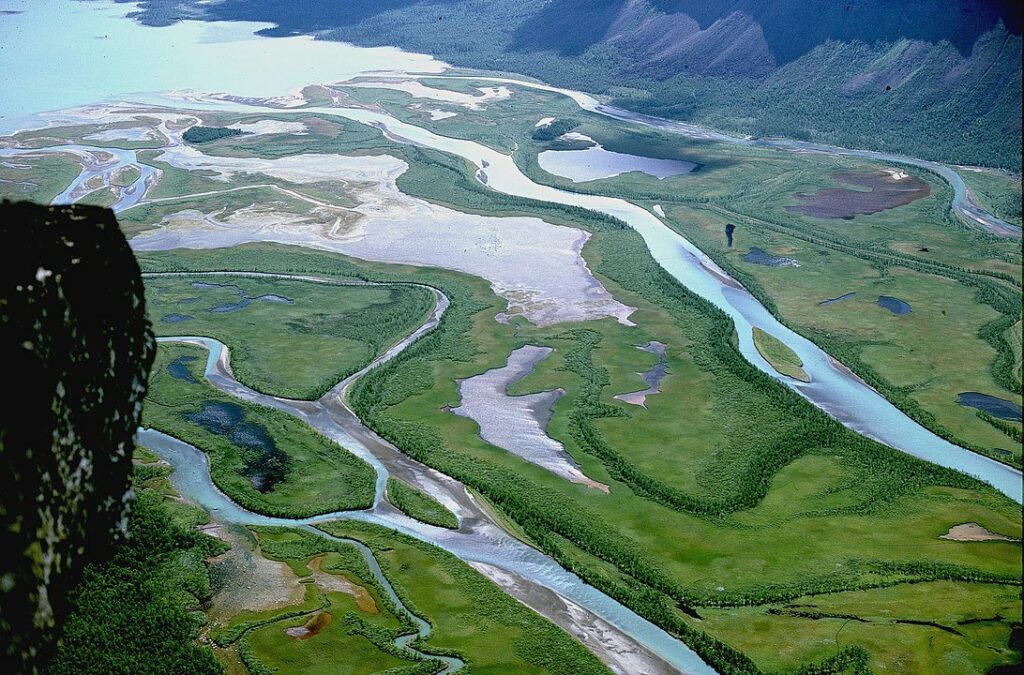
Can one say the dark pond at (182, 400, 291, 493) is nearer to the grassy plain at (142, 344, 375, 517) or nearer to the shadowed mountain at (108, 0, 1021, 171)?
the grassy plain at (142, 344, 375, 517)

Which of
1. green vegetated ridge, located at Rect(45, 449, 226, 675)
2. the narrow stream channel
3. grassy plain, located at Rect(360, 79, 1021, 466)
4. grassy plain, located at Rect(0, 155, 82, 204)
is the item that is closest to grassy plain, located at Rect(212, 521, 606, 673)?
the narrow stream channel

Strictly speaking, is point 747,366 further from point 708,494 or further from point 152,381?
point 152,381

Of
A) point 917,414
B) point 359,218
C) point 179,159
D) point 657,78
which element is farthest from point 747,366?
point 657,78

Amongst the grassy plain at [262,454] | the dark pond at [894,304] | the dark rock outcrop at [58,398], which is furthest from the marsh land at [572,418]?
the dark rock outcrop at [58,398]

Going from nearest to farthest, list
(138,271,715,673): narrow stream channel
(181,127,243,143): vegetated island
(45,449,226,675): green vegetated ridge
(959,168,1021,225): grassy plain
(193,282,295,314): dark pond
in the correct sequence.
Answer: (45,449,226,675): green vegetated ridge → (138,271,715,673): narrow stream channel → (193,282,295,314): dark pond → (959,168,1021,225): grassy plain → (181,127,243,143): vegetated island

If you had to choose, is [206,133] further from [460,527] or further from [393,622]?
[393,622]

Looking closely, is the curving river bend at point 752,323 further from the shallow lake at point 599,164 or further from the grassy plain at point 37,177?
the grassy plain at point 37,177

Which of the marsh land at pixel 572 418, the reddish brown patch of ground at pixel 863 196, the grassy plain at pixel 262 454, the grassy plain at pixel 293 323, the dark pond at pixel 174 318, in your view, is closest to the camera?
the marsh land at pixel 572 418
